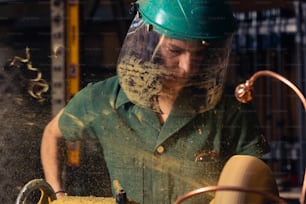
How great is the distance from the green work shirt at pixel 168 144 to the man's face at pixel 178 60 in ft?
0.40

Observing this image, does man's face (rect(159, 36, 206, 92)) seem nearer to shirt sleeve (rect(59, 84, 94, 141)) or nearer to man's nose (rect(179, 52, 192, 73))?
man's nose (rect(179, 52, 192, 73))

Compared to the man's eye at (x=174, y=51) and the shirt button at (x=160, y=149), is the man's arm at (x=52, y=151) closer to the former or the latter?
the shirt button at (x=160, y=149)

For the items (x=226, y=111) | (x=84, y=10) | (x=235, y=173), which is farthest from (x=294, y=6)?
(x=235, y=173)

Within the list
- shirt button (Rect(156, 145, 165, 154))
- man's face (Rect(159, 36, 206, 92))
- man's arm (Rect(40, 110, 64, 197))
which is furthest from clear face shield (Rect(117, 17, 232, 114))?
man's arm (Rect(40, 110, 64, 197))

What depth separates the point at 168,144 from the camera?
2531mm

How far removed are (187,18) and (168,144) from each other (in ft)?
1.41

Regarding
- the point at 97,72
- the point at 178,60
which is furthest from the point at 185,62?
the point at 97,72

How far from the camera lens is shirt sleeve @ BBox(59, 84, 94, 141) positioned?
2650 mm

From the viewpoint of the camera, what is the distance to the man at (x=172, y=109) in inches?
96.6

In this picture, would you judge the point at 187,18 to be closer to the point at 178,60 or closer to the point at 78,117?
the point at 178,60

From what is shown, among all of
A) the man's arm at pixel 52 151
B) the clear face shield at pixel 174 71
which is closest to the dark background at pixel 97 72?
the man's arm at pixel 52 151

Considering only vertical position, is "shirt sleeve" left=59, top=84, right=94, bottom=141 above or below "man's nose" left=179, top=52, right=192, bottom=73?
below

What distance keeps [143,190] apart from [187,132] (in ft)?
0.79

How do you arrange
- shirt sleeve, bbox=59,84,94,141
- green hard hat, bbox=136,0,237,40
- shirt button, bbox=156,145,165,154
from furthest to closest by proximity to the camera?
1. shirt sleeve, bbox=59,84,94,141
2. shirt button, bbox=156,145,165,154
3. green hard hat, bbox=136,0,237,40
